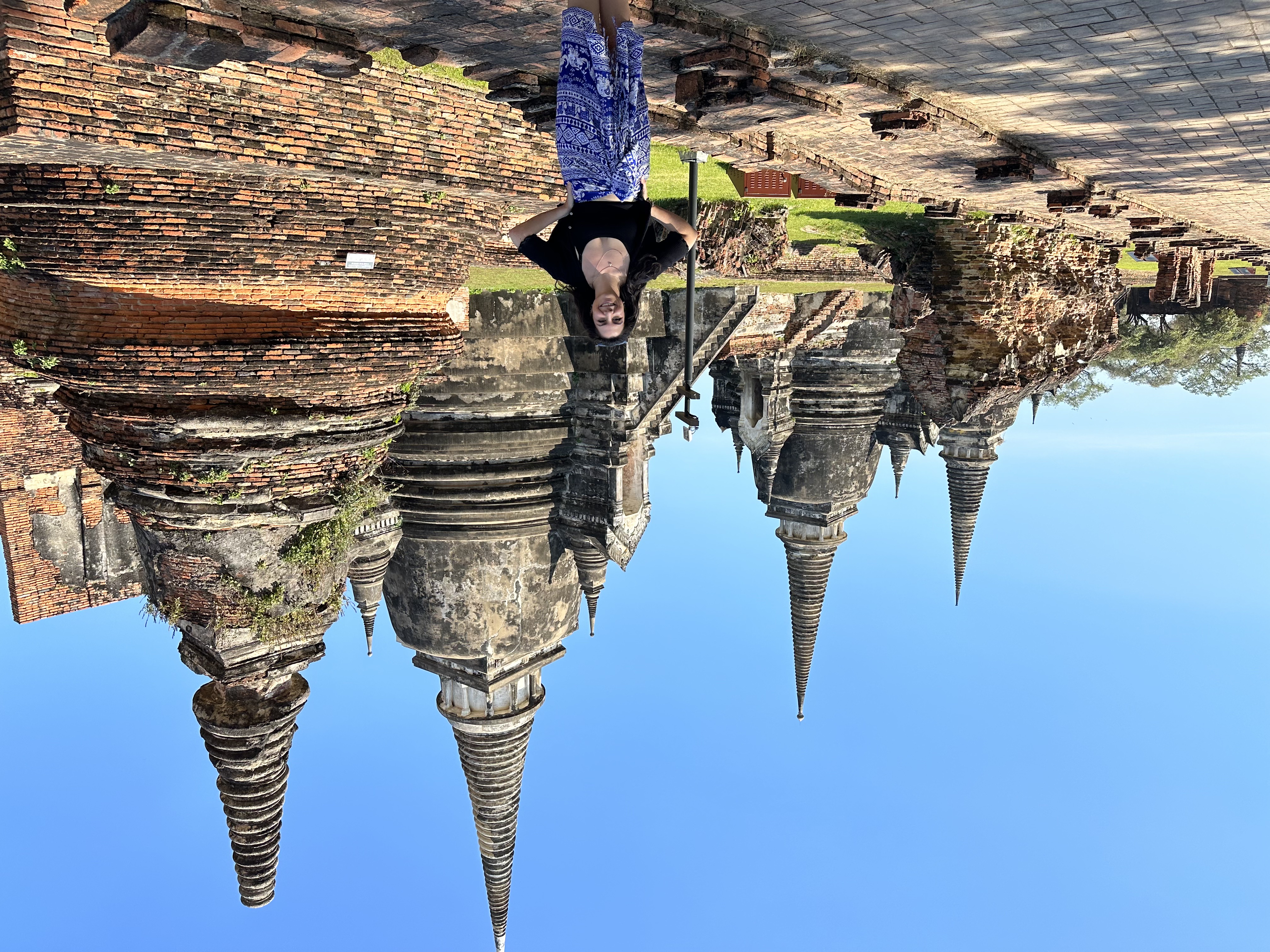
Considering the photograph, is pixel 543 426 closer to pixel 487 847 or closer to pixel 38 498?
pixel 487 847

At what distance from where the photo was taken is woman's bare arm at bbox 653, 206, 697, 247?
5.93 meters

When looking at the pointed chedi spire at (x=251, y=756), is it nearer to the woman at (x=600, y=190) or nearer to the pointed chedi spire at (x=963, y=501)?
the woman at (x=600, y=190)

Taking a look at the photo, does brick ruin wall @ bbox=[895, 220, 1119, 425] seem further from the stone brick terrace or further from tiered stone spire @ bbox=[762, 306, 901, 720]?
the stone brick terrace

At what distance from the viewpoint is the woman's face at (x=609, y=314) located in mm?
5602

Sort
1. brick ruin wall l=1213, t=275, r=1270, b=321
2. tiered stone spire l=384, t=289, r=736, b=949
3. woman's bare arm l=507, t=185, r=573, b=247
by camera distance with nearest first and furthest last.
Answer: woman's bare arm l=507, t=185, r=573, b=247 < tiered stone spire l=384, t=289, r=736, b=949 < brick ruin wall l=1213, t=275, r=1270, b=321

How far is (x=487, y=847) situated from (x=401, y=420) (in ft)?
16.7

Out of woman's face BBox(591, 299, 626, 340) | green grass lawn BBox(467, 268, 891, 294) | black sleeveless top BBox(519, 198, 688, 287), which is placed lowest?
woman's face BBox(591, 299, 626, 340)

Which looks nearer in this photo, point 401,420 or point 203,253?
point 203,253

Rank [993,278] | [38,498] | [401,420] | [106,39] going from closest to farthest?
[106,39]
[401,420]
[38,498]
[993,278]

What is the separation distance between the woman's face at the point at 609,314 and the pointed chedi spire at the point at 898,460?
11385 millimetres

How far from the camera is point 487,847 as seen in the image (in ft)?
35.0

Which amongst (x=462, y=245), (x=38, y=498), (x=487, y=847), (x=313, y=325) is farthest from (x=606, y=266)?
(x=38, y=498)

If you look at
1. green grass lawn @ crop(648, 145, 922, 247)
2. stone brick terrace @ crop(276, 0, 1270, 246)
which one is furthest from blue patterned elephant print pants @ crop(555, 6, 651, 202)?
green grass lawn @ crop(648, 145, 922, 247)

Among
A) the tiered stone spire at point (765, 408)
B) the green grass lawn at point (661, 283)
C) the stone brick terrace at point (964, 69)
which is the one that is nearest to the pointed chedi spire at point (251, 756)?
the green grass lawn at point (661, 283)
